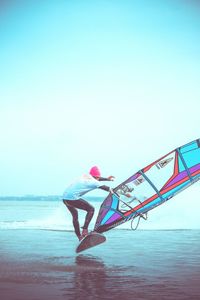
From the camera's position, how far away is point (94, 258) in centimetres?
764

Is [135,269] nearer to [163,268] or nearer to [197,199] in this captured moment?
[163,268]

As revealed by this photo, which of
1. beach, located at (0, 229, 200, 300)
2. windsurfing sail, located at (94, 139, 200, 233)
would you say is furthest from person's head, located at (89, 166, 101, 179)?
beach, located at (0, 229, 200, 300)

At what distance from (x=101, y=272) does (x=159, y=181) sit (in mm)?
2828

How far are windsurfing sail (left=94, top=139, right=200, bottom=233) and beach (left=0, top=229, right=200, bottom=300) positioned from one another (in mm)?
975

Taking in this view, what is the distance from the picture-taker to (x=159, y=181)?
8.30 meters

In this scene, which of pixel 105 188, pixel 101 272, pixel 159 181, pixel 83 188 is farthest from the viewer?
pixel 159 181

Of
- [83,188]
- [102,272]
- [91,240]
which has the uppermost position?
[83,188]

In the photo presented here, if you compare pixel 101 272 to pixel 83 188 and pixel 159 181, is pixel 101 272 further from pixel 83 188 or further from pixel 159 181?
pixel 159 181

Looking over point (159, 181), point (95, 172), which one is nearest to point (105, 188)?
point (95, 172)

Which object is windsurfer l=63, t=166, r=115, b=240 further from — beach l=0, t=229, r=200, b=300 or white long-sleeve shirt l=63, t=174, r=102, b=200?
beach l=0, t=229, r=200, b=300

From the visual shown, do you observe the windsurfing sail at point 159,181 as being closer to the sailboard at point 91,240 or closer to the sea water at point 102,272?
the sailboard at point 91,240

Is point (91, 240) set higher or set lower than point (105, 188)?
lower

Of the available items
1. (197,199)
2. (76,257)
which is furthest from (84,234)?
(197,199)

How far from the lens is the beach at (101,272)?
15.0 feet
